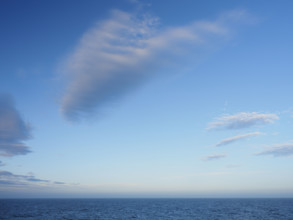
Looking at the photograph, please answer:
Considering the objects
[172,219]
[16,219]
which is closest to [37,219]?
[16,219]

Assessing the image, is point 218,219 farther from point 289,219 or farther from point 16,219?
point 16,219

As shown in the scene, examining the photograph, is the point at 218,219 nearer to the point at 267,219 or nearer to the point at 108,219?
the point at 267,219

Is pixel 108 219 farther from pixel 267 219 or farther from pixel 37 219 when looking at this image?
pixel 267 219

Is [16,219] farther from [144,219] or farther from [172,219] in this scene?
[172,219]

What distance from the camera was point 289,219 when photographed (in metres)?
57.9

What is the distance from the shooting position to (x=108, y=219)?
193 feet

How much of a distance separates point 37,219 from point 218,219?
145 feet

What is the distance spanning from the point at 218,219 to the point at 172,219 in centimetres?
1122

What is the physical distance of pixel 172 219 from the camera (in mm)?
58219

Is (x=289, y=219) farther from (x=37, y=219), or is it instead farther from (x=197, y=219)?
(x=37, y=219)

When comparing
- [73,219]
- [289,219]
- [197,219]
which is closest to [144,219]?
[197,219]

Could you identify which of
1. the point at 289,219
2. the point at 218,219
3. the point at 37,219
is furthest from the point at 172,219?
the point at 37,219

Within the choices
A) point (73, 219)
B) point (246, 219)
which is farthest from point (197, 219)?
point (73, 219)

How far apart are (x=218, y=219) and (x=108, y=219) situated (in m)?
27.3
